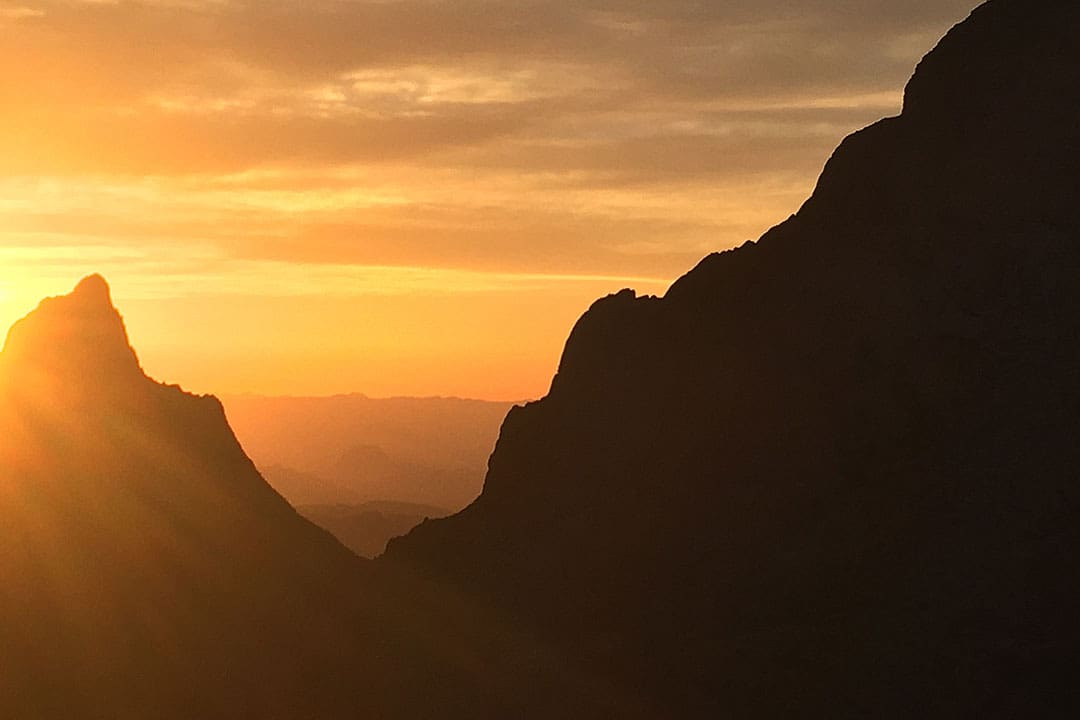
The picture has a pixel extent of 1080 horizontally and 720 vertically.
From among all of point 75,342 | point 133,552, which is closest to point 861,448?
point 133,552

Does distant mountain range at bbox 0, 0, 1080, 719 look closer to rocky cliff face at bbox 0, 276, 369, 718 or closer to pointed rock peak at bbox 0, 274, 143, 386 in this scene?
rocky cliff face at bbox 0, 276, 369, 718

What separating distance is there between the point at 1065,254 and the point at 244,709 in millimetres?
52577

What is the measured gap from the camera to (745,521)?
237 feet

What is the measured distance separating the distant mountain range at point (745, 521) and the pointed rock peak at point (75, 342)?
12.5m

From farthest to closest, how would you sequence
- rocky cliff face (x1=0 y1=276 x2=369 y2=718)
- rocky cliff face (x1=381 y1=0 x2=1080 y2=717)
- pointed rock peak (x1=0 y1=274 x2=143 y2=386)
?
pointed rock peak (x1=0 y1=274 x2=143 y2=386), rocky cliff face (x1=0 y1=276 x2=369 y2=718), rocky cliff face (x1=381 y1=0 x2=1080 y2=717)

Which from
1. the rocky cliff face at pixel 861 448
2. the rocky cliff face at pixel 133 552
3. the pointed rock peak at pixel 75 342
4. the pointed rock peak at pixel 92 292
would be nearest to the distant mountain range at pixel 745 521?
the rocky cliff face at pixel 861 448

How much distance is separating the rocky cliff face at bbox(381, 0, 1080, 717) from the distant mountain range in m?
0.18

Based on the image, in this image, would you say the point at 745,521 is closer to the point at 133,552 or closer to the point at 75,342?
the point at 133,552

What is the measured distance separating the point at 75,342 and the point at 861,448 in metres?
68.9

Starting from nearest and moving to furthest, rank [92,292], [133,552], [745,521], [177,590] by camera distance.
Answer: [745,521]
[177,590]
[133,552]
[92,292]

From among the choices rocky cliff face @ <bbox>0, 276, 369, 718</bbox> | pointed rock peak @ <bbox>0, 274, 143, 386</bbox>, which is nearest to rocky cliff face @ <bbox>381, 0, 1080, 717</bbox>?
rocky cliff face @ <bbox>0, 276, 369, 718</bbox>

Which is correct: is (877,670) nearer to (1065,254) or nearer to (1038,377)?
(1038,377)

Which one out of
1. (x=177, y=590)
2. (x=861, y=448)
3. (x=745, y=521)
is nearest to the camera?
(x=861, y=448)

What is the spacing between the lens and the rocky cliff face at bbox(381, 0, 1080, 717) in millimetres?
62781
